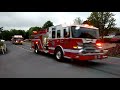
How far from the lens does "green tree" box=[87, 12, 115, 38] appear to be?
52.8 metres

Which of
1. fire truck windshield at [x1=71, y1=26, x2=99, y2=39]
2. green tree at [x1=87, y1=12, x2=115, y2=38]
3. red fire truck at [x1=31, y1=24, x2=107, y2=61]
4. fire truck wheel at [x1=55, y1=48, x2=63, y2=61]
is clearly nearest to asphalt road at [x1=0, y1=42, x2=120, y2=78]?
red fire truck at [x1=31, y1=24, x2=107, y2=61]

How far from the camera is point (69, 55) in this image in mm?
12852

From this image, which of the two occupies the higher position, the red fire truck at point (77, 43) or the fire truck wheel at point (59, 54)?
the red fire truck at point (77, 43)

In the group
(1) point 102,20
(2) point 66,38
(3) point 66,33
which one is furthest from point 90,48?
(1) point 102,20

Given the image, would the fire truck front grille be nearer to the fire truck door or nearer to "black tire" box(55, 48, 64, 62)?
the fire truck door

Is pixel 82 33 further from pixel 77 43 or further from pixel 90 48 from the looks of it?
pixel 90 48

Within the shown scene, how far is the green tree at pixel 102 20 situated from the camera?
5275 centimetres

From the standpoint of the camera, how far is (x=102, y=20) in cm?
5378

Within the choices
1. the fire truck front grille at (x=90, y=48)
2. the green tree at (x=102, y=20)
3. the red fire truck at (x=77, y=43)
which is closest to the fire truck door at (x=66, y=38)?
the red fire truck at (x=77, y=43)

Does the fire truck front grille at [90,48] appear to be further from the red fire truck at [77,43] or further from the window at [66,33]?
the window at [66,33]

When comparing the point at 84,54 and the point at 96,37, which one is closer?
the point at 84,54
